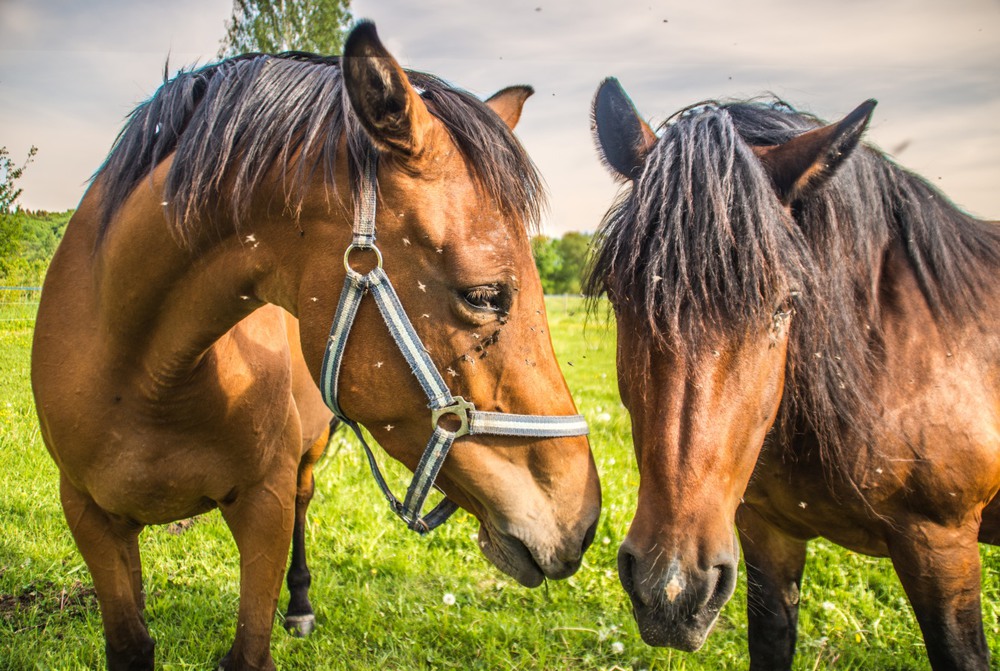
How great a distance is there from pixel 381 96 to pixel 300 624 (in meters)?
3.22

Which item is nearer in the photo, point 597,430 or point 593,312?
point 593,312

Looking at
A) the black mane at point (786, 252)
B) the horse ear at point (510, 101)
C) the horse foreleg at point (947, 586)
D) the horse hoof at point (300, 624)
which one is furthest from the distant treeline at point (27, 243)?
the horse hoof at point (300, 624)

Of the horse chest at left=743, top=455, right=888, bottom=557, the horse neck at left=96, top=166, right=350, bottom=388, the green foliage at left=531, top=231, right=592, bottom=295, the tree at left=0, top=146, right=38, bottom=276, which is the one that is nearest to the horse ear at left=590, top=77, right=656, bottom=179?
the horse neck at left=96, top=166, right=350, bottom=388

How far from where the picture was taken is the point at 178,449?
2.39m

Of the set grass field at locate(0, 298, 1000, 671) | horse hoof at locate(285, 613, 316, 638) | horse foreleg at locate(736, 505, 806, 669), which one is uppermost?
horse foreleg at locate(736, 505, 806, 669)

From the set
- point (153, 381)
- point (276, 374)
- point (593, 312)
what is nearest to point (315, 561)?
point (276, 374)

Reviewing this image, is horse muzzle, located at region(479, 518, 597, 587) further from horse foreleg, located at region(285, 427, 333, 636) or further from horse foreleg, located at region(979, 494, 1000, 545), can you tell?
horse foreleg, located at region(285, 427, 333, 636)

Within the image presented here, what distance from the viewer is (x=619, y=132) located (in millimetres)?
2369

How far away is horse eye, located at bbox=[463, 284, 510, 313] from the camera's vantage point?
5.79ft

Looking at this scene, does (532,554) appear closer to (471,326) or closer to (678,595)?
(678,595)

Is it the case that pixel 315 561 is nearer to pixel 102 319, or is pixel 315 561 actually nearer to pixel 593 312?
pixel 102 319

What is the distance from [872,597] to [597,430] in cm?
332

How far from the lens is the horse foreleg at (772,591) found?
2.93 m

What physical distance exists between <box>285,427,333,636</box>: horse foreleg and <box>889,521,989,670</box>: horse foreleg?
306cm
